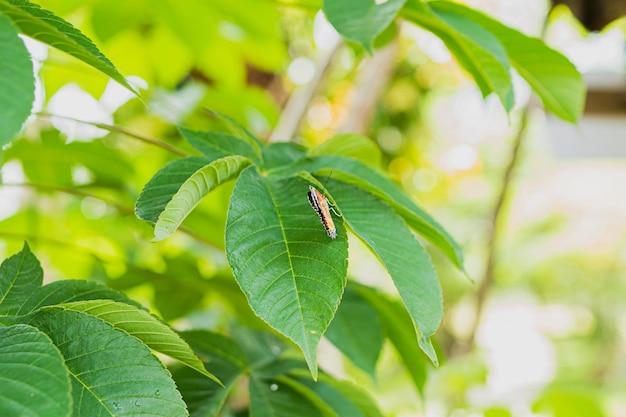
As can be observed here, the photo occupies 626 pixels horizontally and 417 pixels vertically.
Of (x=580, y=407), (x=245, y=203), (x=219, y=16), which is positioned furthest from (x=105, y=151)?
(x=580, y=407)

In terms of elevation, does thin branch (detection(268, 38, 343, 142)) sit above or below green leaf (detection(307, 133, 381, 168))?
below

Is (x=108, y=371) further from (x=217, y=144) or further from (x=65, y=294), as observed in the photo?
(x=217, y=144)

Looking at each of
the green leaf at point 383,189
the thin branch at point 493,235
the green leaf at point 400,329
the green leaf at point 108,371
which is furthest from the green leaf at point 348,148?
the thin branch at point 493,235

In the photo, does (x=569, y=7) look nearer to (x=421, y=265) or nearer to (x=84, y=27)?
(x=84, y=27)

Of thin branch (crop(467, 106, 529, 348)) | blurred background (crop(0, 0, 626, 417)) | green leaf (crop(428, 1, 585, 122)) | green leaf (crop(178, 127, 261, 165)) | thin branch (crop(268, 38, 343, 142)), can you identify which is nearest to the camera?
green leaf (crop(178, 127, 261, 165))

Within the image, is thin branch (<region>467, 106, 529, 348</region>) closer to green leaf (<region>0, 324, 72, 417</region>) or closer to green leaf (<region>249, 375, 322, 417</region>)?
green leaf (<region>249, 375, 322, 417</region>)

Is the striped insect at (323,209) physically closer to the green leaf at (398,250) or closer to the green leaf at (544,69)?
the green leaf at (398,250)

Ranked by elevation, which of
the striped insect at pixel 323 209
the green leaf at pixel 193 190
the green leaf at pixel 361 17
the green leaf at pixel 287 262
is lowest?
the green leaf at pixel 287 262

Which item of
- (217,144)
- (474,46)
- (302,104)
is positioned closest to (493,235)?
(302,104)

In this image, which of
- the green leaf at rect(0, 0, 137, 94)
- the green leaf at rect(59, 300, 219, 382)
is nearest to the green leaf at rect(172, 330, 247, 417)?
the green leaf at rect(59, 300, 219, 382)
